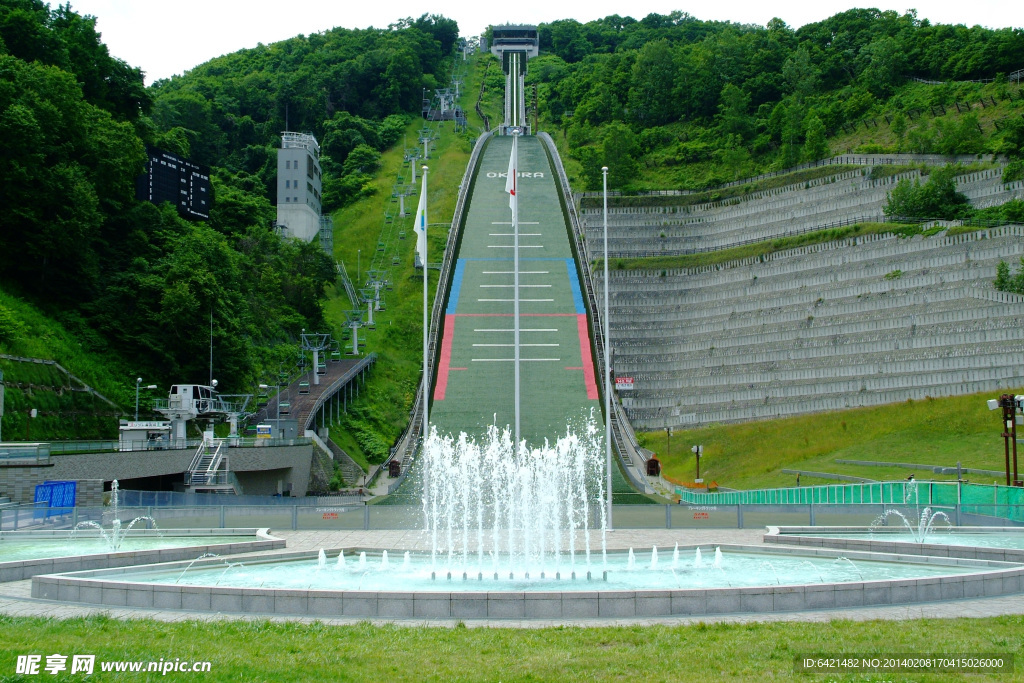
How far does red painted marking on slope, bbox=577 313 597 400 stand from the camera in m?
44.9

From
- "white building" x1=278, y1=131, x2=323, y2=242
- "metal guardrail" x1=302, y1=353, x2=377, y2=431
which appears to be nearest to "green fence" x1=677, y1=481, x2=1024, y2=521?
"metal guardrail" x1=302, y1=353, x2=377, y2=431

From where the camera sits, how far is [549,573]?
1773cm

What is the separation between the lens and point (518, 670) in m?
10.4

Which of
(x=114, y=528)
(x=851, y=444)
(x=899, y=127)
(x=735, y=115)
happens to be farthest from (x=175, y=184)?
(x=735, y=115)

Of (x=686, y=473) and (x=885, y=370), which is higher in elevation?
(x=885, y=370)

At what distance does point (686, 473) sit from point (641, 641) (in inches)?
1120

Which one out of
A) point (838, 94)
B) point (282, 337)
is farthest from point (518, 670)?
point (838, 94)

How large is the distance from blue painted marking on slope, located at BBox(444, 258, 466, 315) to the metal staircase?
18427 mm

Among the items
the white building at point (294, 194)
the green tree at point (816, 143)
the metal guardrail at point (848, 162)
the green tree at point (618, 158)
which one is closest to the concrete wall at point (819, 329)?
the metal guardrail at point (848, 162)

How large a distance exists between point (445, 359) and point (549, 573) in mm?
30491

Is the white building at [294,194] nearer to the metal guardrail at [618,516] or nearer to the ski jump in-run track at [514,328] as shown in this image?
the ski jump in-run track at [514,328]

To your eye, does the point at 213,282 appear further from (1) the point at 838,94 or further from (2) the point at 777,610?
(1) the point at 838,94

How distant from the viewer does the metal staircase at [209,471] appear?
35000mm

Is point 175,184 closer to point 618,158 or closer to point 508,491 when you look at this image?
point 508,491
